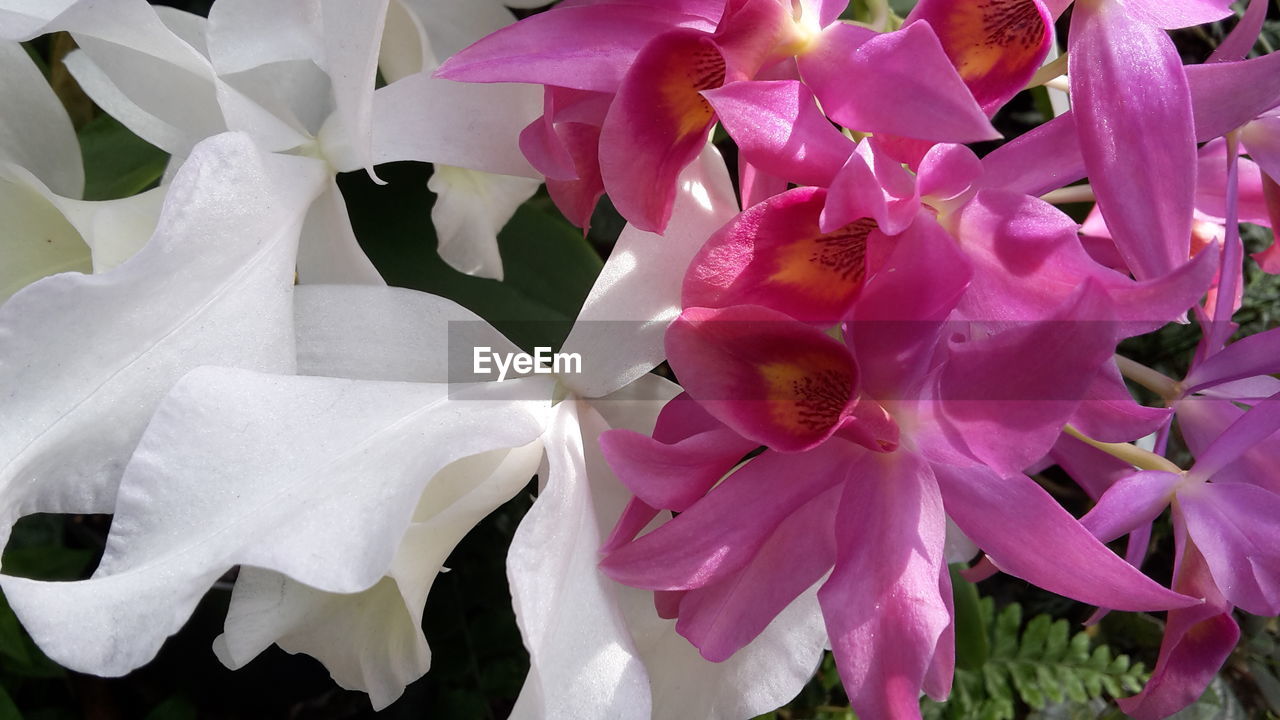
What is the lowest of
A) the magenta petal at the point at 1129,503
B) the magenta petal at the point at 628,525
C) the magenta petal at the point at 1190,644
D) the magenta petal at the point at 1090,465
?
the magenta petal at the point at 1190,644

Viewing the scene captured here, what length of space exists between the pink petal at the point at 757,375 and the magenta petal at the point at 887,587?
3 centimetres

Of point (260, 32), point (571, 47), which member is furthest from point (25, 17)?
point (571, 47)

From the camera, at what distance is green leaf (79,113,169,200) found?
50cm

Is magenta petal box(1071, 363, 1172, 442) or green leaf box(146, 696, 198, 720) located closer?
magenta petal box(1071, 363, 1172, 442)

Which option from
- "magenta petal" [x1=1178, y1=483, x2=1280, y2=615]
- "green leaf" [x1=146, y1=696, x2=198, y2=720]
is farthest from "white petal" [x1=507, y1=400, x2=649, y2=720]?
"green leaf" [x1=146, y1=696, x2=198, y2=720]

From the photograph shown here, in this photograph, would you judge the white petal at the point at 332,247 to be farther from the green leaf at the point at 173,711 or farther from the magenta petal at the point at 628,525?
the green leaf at the point at 173,711

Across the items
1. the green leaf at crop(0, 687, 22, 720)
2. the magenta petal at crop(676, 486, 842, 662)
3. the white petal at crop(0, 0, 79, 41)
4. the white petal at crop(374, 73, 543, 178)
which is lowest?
the green leaf at crop(0, 687, 22, 720)

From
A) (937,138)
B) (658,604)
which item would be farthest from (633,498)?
(937,138)

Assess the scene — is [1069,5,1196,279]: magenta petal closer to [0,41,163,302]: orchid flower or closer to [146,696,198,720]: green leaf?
[0,41,163,302]: orchid flower

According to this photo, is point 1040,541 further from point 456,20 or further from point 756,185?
point 456,20

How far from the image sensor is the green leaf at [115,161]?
0.50 meters

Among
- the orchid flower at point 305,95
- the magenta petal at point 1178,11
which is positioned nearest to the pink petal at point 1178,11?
the magenta petal at point 1178,11

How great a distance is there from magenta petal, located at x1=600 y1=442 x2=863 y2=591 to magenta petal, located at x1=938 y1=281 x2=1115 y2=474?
0.04m

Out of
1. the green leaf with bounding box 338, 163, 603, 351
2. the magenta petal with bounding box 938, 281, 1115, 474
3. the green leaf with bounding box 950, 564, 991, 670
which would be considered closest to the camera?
the magenta petal with bounding box 938, 281, 1115, 474
